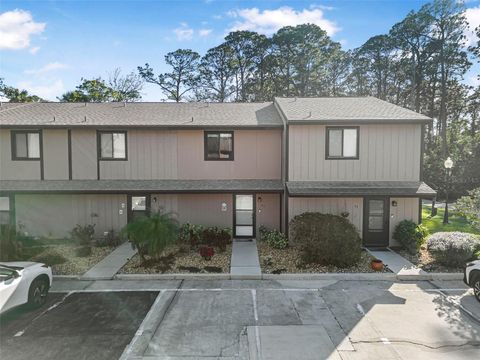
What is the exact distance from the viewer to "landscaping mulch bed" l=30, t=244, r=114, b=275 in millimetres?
11359

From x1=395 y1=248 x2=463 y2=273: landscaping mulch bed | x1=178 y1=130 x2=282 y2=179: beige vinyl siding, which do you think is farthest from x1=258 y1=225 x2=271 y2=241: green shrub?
x1=395 y1=248 x2=463 y2=273: landscaping mulch bed

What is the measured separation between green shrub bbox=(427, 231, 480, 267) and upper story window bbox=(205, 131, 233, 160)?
8.82m

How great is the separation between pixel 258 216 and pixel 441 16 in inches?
1373

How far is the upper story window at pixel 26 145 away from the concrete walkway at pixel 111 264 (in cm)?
601

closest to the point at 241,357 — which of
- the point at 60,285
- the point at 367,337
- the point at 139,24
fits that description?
the point at 367,337

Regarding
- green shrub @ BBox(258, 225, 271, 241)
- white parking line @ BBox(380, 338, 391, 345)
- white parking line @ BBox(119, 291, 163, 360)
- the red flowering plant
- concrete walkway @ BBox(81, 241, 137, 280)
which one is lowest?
white parking line @ BBox(119, 291, 163, 360)

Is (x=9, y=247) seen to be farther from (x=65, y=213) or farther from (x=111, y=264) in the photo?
(x=111, y=264)

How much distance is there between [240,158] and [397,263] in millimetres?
7649

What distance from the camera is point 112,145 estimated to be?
1526 centimetres

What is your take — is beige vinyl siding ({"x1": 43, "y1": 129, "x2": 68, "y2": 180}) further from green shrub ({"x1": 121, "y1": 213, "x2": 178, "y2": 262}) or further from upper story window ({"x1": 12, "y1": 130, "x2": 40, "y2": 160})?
green shrub ({"x1": 121, "y1": 213, "x2": 178, "y2": 262})

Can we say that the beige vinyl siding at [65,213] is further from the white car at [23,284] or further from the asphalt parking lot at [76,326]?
the white car at [23,284]

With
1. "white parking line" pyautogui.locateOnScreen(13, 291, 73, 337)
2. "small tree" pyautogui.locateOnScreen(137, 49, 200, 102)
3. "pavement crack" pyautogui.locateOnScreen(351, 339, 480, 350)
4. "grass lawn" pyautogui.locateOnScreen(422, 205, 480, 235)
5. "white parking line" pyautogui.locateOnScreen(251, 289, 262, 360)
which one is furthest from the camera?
"small tree" pyautogui.locateOnScreen(137, 49, 200, 102)

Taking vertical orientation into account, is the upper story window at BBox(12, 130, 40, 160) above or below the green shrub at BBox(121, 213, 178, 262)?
above

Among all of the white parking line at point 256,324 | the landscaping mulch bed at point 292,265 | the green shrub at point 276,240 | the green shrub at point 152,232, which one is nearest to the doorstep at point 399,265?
the landscaping mulch bed at point 292,265
